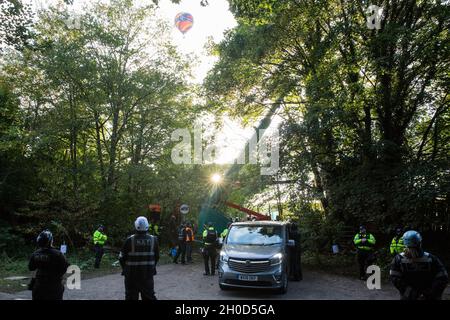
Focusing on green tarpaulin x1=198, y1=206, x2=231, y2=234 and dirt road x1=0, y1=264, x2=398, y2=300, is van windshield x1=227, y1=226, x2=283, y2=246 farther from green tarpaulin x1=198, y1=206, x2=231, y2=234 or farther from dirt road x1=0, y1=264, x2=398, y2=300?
green tarpaulin x1=198, y1=206, x2=231, y2=234

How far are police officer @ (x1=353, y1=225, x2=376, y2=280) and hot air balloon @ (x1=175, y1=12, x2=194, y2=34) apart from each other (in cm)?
1717

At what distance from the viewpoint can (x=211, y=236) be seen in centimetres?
1370

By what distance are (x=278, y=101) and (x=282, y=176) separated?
594 centimetres

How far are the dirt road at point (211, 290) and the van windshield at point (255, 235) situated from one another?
1.42m

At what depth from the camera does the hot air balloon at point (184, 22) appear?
2395 centimetres

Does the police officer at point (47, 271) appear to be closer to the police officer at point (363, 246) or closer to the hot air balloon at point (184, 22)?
the police officer at point (363, 246)

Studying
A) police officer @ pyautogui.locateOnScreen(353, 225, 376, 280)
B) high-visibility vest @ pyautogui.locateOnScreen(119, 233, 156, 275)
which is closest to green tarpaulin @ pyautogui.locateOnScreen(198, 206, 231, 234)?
police officer @ pyautogui.locateOnScreen(353, 225, 376, 280)

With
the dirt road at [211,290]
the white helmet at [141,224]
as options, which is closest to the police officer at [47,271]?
the white helmet at [141,224]

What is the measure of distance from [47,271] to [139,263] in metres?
1.51

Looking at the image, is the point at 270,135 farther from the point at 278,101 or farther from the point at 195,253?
the point at 195,253

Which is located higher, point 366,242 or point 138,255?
point 138,255

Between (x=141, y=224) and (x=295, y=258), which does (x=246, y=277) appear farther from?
(x=141, y=224)

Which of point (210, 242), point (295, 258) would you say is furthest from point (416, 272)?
point (210, 242)
